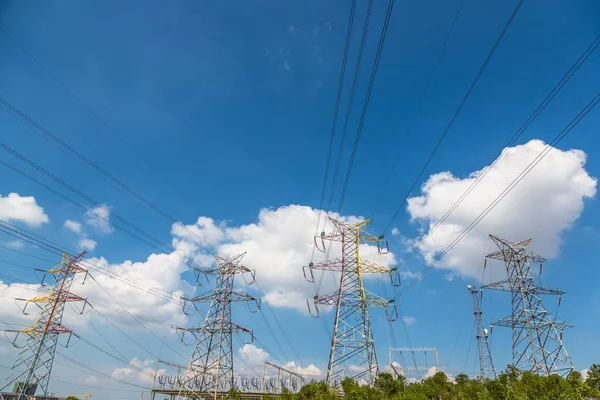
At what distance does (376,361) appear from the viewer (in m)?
37.1

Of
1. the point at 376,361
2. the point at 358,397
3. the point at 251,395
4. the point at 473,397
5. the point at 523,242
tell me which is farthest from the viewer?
the point at 251,395

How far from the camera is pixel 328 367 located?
37844 millimetres

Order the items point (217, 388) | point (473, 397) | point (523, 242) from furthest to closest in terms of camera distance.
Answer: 1. point (523, 242)
2. point (473, 397)
3. point (217, 388)

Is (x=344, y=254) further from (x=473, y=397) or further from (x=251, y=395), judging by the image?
(x=251, y=395)

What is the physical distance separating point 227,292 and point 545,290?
5167cm

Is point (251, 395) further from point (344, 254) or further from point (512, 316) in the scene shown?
point (512, 316)

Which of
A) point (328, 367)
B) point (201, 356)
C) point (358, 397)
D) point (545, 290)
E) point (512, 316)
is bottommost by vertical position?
point (358, 397)

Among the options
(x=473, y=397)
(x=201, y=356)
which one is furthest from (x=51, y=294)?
(x=473, y=397)

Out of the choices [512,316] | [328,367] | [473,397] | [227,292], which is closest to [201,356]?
[227,292]

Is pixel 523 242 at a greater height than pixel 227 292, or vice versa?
pixel 523 242

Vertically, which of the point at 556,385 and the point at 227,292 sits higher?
the point at 227,292

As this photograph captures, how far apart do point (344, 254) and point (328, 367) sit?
13707 mm

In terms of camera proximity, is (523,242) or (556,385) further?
(523,242)

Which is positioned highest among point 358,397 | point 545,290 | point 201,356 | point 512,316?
point 545,290
